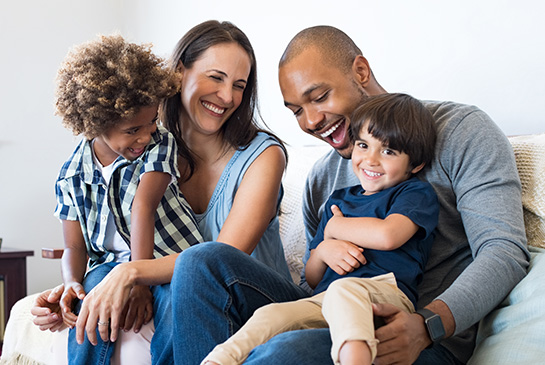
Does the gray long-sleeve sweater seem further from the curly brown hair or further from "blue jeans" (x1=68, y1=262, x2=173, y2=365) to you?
the curly brown hair

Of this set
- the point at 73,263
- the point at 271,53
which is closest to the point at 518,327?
the point at 73,263

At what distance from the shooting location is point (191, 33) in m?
1.62

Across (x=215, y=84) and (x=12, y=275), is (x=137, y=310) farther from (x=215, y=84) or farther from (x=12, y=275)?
(x=12, y=275)

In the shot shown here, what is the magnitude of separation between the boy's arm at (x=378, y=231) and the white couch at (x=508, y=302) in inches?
8.7

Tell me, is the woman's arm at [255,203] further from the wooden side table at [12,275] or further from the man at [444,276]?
the wooden side table at [12,275]

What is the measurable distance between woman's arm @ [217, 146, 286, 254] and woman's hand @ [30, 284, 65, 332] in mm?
418

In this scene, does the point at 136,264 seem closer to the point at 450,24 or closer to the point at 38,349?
the point at 38,349

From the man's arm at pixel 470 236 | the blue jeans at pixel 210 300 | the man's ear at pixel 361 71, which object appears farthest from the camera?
the man's ear at pixel 361 71

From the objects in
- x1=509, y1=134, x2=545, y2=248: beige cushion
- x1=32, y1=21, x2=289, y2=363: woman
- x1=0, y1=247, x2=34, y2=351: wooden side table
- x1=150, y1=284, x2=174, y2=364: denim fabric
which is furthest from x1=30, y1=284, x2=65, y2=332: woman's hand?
x1=0, y1=247, x2=34, y2=351: wooden side table

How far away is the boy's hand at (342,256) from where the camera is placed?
1.16 m

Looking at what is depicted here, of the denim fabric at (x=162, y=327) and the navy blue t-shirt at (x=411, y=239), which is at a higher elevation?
the navy blue t-shirt at (x=411, y=239)

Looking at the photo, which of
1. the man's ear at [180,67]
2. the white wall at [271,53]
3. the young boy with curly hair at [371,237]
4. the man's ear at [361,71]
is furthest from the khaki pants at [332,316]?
the white wall at [271,53]

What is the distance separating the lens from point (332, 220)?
1250mm

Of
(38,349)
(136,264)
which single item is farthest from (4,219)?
(136,264)
